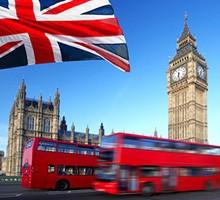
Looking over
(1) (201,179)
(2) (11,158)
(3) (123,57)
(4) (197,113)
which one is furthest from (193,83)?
(3) (123,57)

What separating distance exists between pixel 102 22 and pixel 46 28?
145 cm

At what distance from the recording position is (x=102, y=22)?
29.9ft

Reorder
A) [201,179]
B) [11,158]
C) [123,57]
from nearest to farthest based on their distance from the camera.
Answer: [123,57], [201,179], [11,158]

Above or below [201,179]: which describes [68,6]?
above

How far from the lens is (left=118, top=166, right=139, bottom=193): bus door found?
20047 millimetres

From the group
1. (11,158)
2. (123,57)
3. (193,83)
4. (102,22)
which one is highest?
(193,83)

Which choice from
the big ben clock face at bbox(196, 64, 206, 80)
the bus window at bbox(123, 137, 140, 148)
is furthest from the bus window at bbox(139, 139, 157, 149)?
the big ben clock face at bbox(196, 64, 206, 80)

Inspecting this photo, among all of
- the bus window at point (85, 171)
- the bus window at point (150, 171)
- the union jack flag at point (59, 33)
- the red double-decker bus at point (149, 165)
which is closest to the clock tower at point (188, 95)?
the bus window at point (85, 171)

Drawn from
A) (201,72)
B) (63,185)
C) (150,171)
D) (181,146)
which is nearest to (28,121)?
(201,72)

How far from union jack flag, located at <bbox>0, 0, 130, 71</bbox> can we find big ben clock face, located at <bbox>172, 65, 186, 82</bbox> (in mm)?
99162

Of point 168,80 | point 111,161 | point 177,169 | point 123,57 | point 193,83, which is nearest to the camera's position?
point 123,57

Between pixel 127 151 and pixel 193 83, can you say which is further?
pixel 193 83

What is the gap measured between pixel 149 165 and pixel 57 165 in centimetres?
728

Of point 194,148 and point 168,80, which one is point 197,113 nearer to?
point 168,80
